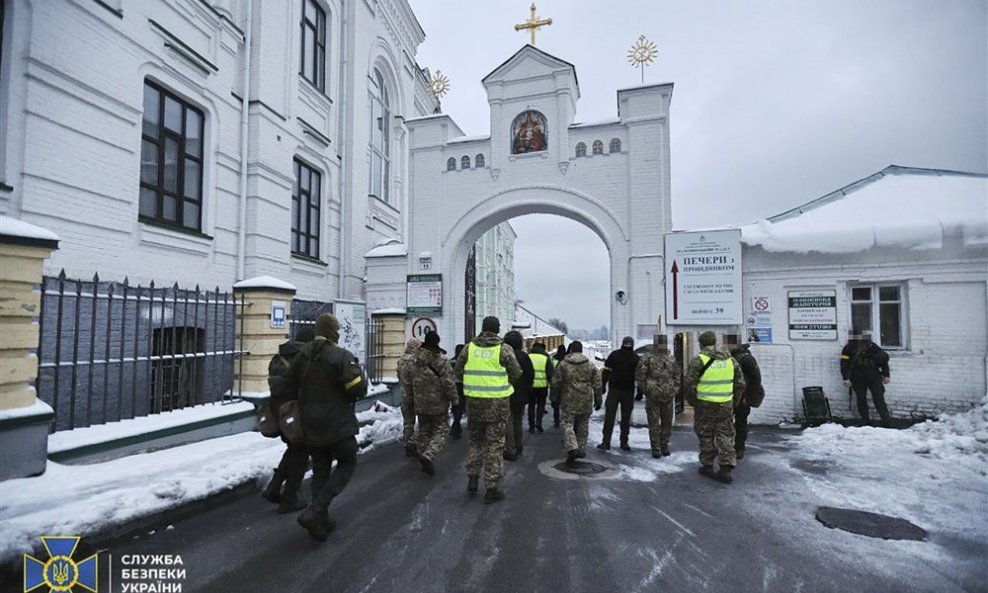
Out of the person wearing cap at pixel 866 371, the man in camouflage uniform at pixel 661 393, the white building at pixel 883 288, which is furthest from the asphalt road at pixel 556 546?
the white building at pixel 883 288

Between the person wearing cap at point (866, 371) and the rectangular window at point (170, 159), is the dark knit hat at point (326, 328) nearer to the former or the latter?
the rectangular window at point (170, 159)

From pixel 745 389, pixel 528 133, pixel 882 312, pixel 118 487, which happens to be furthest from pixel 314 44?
pixel 882 312

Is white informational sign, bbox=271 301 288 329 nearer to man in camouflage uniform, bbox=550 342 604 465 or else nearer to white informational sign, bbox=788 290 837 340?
man in camouflage uniform, bbox=550 342 604 465

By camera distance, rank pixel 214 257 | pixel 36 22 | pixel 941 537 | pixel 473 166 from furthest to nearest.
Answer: pixel 473 166
pixel 214 257
pixel 36 22
pixel 941 537

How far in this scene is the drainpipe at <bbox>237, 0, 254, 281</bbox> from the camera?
1048cm

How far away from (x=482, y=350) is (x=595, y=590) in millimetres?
2919

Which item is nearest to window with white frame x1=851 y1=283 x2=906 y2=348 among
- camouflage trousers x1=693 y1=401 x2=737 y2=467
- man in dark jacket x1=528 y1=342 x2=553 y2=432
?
camouflage trousers x1=693 y1=401 x2=737 y2=467

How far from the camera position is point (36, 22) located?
6730 mm

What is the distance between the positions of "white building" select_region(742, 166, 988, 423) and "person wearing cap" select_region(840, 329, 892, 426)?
15.0 inches

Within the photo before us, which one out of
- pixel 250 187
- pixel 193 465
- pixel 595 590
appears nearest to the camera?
pixel 595 590

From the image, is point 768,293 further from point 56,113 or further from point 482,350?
point 56,113

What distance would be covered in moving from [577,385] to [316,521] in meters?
4.00

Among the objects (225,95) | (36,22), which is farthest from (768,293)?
(36,22)

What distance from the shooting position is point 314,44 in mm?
13648
